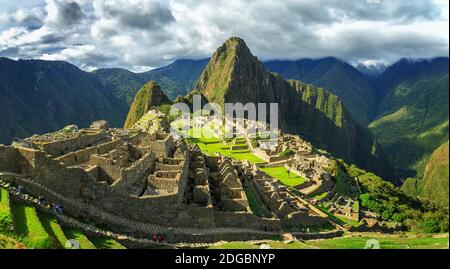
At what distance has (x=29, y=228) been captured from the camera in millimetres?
16219

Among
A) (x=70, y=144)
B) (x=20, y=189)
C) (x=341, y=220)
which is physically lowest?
(x=341, y=220)

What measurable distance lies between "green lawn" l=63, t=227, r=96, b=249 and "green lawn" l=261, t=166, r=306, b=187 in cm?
3764

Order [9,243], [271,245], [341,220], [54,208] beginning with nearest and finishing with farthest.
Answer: [9,243] < [54,208] < [271,245] < [341,220]

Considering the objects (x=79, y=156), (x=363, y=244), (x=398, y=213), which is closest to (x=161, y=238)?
(x=79, y=156)

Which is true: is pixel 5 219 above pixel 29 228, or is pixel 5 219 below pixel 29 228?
above

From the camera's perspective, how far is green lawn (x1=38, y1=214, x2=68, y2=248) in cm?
1653

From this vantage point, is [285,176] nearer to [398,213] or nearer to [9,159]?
[398,213]

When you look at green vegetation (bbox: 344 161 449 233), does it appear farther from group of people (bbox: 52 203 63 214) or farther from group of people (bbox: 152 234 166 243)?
group of people (bbox: 52 203 63 214)

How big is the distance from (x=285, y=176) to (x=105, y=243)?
4152 cm

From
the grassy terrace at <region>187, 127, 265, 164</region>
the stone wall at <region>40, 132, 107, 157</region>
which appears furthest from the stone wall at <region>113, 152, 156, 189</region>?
the grassy terrace at <region>187, 127, 265, 164</region>

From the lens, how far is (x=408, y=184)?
180875 millimetres

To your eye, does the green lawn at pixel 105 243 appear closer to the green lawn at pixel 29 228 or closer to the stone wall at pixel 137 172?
the green lawn at pixel 29 228

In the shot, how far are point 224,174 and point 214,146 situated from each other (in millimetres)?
40907
